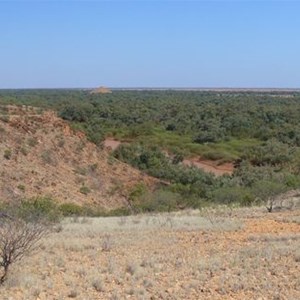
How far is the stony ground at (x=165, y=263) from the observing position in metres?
8.72

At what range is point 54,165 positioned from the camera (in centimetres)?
3136

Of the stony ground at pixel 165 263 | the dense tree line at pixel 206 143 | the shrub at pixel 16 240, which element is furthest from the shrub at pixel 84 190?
the shrub at pixel 16 240

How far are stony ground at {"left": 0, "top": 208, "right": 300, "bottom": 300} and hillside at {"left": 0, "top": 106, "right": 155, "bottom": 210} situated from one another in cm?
1246

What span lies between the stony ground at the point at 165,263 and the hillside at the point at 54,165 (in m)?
12.5

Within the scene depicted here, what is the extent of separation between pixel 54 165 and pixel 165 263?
21.6 meters

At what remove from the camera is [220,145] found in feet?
187

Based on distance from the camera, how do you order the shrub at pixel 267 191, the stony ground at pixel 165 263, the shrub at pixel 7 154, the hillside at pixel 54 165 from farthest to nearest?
1. the shrub at pixel 7 154
2. the hillside at pixel 54 165
3. the shrub at pixel 267 191
4. the stony ground at pixel 165 263

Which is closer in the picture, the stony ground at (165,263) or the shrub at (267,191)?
the stony ground at (165,263)

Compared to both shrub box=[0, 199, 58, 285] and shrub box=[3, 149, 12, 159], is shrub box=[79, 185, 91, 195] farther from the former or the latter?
shrub box=[0, 199, 58, 285]

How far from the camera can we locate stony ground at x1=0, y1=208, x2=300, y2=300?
8719 mm

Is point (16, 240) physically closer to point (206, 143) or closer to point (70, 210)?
point (70, 210)

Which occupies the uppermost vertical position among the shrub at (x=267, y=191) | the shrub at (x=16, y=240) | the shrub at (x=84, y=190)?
the shrub at (x=16, y=240)

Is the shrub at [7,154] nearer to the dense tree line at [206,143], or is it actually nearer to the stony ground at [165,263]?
the dense tree line at [206,143]

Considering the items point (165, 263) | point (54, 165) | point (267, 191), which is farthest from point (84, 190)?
point (165, 263)
